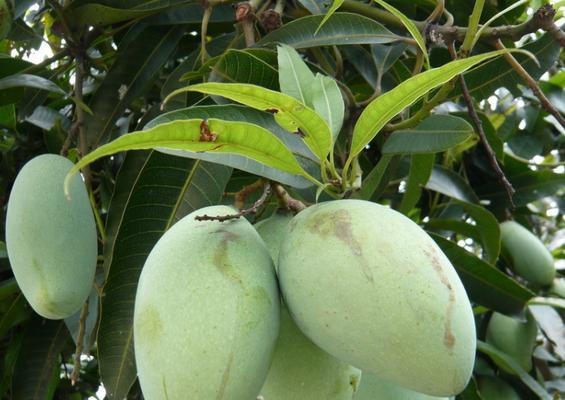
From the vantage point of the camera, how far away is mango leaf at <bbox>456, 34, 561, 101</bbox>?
1110 mm

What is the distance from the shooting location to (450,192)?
52.3 inches

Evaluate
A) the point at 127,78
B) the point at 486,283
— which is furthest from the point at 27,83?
the point at 486,283

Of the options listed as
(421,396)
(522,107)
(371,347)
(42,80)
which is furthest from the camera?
(522,107)

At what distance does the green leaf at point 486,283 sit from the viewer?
1.22m

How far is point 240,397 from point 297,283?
0.35ft

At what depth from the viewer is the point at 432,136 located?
2.86 feet

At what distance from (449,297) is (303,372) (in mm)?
159

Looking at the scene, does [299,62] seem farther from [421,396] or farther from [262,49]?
[421,396]

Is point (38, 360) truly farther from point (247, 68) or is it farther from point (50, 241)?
point (247, 68)

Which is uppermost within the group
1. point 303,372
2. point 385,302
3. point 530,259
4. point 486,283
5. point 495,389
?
point 385,302

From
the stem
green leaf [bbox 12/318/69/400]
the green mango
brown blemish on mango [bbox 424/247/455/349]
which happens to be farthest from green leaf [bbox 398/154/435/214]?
green leaf [bbox 12/318/69/400]

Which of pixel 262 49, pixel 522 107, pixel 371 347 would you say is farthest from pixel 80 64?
pixel 522 107

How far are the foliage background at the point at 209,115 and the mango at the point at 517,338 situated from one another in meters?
0.04

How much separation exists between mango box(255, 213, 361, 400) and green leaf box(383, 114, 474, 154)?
1.05ft
